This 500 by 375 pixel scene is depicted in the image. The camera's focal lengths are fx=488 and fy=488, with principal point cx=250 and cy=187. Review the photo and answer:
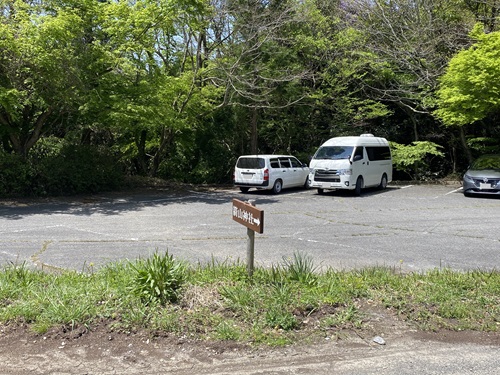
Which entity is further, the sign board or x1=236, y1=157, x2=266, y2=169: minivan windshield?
x1=236, y1=157, x2=266, y2=169: minivan windshield

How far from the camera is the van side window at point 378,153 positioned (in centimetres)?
2078

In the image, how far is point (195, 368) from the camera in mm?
4352

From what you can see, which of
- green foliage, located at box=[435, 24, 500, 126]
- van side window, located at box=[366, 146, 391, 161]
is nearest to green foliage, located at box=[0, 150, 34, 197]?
van side window, located at box=[366, 146, 391, 161]

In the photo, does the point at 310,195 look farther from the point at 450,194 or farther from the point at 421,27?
the point at 421,27

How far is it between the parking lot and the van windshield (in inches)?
66.9

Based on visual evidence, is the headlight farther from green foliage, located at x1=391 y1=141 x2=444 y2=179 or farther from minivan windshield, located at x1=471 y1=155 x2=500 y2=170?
green foliage, located at x1=391 y1=141 x2=444 y2=179

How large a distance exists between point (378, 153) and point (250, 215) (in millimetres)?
17029

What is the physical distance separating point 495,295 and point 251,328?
10.1ft

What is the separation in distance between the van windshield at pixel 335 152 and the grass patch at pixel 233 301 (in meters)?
13.5

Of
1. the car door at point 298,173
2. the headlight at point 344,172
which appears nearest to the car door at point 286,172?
the car door at point 298,173

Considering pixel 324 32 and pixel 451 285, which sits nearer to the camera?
pixel 451 285

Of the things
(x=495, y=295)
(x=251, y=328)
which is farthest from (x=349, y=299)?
(x=495, y=295)

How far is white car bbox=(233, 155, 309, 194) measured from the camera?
20.0 m

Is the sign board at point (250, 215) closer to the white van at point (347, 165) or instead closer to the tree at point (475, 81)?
the white van at point (347, 165)
